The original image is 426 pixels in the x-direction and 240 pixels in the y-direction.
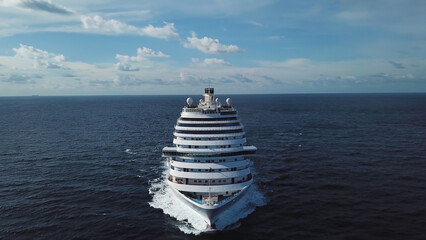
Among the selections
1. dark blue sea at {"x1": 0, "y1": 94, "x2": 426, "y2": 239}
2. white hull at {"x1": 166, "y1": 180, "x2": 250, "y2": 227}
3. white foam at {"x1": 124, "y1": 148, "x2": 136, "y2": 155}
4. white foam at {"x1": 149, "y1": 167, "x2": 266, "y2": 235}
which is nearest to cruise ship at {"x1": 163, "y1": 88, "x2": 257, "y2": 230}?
white hull at {"x1": 166, "y1": 180, "x2": 250, "y2": 227}

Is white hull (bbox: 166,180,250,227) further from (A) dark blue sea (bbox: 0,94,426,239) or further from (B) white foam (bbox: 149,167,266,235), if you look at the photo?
(A) dark blue sea (bbox: 0,94,426,239)

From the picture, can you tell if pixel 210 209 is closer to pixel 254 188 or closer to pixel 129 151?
pixel 254 188

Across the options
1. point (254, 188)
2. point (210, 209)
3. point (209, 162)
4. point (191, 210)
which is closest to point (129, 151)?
point (209, 162)

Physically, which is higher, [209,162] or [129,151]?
[209,162]

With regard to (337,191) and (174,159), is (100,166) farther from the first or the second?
(337,191)

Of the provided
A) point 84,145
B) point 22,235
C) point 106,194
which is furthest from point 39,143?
point 22,235

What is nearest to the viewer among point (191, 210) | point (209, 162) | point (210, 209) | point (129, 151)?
point (210, 209)

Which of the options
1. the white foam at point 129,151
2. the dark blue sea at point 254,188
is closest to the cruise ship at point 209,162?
the dark blue sea at point 254,188
